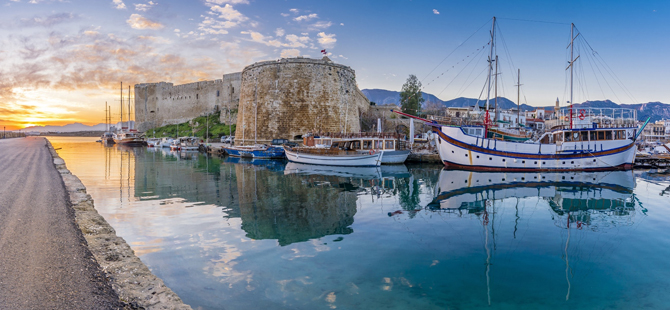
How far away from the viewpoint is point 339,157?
21.3m

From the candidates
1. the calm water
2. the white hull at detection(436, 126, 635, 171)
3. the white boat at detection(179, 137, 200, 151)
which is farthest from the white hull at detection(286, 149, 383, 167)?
the white boat at detection(179, 137, 200, 151)

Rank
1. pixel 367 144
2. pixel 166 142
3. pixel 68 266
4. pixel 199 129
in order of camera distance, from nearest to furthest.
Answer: pixel 68 266
pixel 367 144
pixel 166 142
pixel 199 129

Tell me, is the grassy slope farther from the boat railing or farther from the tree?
the boat railing

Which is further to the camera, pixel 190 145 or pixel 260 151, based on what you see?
pixel 190 145

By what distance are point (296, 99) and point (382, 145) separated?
10148mm

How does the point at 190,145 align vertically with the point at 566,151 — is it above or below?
below

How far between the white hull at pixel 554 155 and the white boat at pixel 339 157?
553 cm

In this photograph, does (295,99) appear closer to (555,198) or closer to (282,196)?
(282,196)

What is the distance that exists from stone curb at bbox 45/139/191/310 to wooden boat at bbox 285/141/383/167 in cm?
1572

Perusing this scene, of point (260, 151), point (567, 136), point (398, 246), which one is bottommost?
point (398, 246)

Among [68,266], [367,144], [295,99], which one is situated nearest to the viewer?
[68,266]

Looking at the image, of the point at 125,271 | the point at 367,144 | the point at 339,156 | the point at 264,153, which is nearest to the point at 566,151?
the point at 367,144

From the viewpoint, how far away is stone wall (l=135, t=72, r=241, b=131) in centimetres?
4984

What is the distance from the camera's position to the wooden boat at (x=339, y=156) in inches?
834
